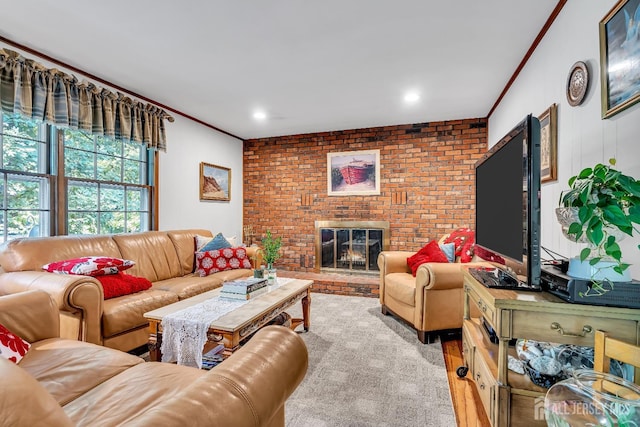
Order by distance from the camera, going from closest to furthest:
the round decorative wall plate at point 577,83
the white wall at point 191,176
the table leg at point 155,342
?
the round decorative wall plate at point 577,83
the table leg at point 155,342
the white wall at point 191,176

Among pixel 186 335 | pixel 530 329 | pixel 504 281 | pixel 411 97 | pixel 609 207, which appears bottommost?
pixel 186 335

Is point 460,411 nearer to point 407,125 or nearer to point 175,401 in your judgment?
point 175,401

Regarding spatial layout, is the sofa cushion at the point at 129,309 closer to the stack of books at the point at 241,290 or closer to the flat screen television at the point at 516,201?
the stack of books at the point at 241,290

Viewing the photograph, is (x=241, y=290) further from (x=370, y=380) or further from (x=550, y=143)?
(x=550, y=143)

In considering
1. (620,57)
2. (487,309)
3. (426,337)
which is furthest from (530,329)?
(426,337)

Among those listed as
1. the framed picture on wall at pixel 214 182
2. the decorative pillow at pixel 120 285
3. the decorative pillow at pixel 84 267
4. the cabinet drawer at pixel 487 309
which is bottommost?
the decorative pillow at pixel 120 285

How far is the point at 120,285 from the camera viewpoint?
91.7 inches

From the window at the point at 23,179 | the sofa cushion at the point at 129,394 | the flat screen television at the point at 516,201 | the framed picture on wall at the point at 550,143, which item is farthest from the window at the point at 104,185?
the framed picture on wall at the point at 550,143

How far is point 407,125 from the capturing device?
14.0 ft

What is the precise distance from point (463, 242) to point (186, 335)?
264cm

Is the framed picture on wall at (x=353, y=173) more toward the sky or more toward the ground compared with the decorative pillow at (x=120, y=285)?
more toward the sky

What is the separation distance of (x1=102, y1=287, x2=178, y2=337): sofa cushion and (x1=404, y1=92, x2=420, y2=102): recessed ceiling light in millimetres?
2997

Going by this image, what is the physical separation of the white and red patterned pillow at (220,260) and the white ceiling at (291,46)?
1.71 metres

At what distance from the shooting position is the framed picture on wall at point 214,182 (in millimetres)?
4297
